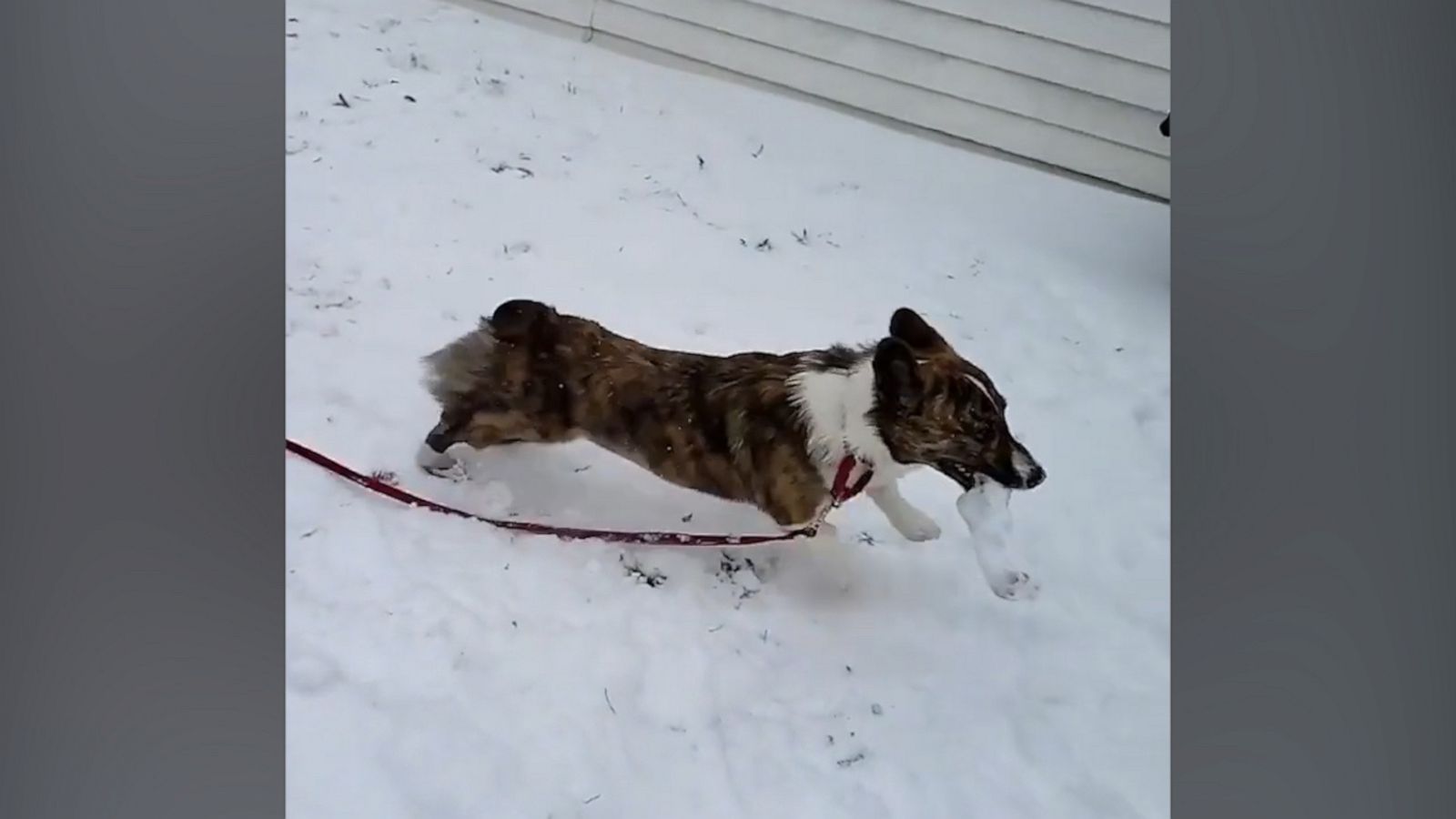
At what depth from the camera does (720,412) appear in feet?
5.01

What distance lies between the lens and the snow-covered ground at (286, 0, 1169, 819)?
1.47 m

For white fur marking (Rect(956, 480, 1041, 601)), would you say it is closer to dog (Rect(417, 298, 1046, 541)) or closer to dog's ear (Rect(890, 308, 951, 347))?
dog (Rect(417, 298, 1046, 541))

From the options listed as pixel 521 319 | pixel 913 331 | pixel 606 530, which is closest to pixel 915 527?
pixel 913 331

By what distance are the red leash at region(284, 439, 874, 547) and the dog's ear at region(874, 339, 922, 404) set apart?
0.33 feet

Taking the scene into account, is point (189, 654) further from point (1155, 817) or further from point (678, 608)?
point (1155, 817)

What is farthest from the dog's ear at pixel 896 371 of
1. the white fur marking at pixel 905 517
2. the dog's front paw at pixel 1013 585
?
the dog's front paw at pixel 1013 585

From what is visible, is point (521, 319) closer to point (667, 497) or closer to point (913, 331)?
point (667, 497)

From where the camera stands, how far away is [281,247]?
1.51 m

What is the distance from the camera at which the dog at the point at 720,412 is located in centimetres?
A: 151

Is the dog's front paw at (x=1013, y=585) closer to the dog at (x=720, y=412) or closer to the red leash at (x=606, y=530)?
the dog at (x=720, y=412)

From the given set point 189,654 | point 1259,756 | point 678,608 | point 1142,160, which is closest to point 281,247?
point 189,654

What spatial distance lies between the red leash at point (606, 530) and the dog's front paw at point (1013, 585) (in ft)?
0.69

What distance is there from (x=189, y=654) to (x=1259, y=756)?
4.58ft

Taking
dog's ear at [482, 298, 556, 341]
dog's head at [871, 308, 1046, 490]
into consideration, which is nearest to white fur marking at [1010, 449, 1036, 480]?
dog's head at [871, 308, 1046, 490]
